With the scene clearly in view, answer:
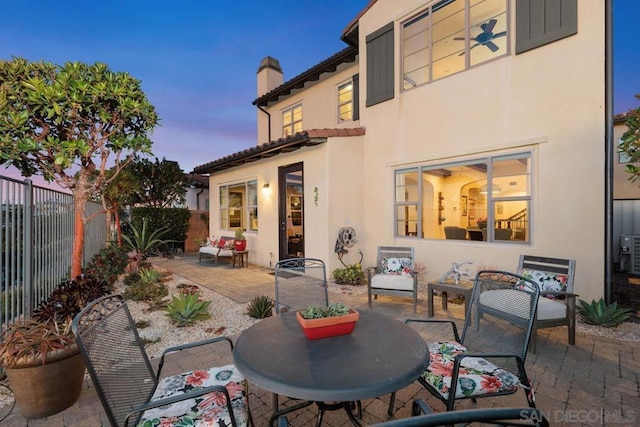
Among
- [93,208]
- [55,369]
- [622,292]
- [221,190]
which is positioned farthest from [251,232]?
[622,292]

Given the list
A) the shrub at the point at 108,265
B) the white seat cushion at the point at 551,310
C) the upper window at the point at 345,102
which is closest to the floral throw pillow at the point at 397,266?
the white seat cushion at the point at 551,310

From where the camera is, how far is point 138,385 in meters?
1.95

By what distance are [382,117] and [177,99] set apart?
13.5 meters

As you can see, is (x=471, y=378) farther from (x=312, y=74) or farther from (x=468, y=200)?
(x=312, y=74)

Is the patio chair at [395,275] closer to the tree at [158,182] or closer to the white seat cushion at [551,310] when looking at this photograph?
the white seat cushion at [551,310]

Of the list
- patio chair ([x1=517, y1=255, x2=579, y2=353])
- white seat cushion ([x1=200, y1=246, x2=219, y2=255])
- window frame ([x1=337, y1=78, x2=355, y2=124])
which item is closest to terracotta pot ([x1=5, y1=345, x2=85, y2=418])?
patio chair ([x1=517, y1=255, x2=579, y2=353])

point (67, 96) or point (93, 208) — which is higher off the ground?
point (67, 96)

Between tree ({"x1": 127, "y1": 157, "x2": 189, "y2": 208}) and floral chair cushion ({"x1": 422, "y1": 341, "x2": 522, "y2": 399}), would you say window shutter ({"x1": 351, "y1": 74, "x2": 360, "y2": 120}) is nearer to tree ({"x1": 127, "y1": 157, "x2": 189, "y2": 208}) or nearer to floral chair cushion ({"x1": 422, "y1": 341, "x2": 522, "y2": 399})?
floral chair cushion ({"x1": 422, "y1": 341, "x2": 522, "y2": 399})

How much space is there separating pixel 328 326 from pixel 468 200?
5.09 metres

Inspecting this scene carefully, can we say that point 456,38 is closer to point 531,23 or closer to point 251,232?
point 531,23

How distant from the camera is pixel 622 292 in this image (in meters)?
5.55

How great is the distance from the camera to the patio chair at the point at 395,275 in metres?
4.76

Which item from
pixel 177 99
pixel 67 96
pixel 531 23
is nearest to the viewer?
pixel 67 96

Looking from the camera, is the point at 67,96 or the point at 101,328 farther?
the point at 67,96
